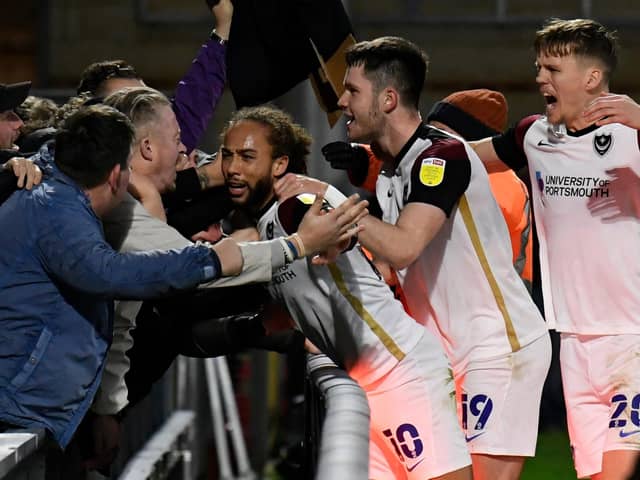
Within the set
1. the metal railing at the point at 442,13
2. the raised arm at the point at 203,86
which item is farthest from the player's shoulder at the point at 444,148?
the metal railing at the point at 442,13

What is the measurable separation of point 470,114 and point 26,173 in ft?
6.89

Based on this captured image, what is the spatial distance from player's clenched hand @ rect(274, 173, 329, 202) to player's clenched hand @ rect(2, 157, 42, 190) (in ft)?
2.46

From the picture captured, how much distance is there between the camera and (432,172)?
5.03 metres

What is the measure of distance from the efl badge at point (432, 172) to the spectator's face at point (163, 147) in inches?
32.5

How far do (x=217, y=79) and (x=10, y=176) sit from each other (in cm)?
157

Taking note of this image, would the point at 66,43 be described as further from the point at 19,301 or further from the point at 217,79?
the point at 19,301

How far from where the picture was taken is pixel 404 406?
4.86 meters

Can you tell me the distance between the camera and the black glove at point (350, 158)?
18.8 feet

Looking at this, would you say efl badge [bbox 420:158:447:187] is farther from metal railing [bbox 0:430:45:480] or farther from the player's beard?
metal railing [bbox 0:430:45:480]

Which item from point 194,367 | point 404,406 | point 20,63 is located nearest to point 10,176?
point 404,406

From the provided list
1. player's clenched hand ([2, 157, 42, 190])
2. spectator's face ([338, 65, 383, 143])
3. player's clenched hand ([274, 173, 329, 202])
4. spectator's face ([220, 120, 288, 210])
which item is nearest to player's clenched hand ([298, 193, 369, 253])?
player's clenched hand ([274, 173, 329, 202])

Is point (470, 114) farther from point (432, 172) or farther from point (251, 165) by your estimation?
point (251, 165)

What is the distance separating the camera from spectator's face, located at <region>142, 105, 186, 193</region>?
5.16 meters

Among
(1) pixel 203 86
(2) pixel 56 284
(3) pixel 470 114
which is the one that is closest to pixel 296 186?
(2) pixel 56 284
